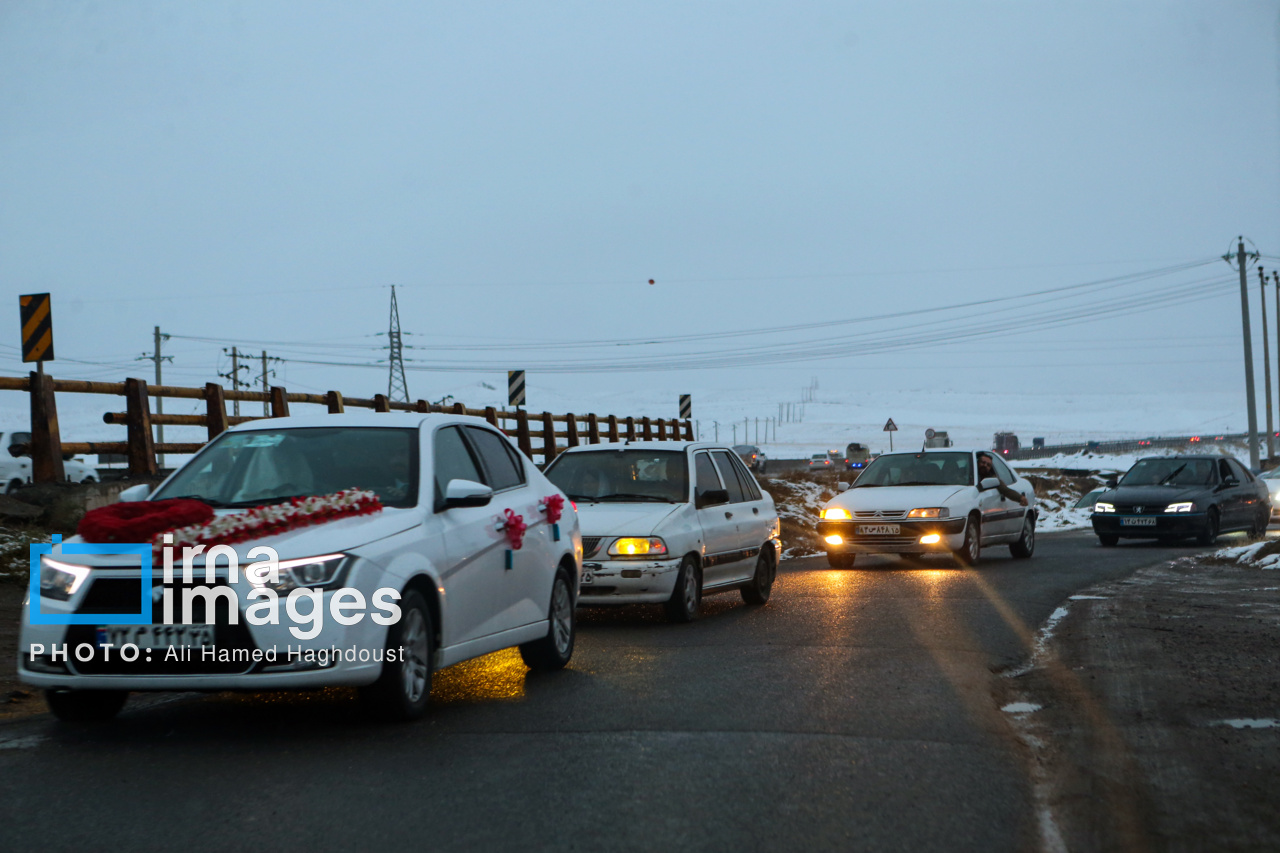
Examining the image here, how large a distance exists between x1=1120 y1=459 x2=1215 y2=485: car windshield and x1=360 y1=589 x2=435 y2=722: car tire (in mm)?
19031

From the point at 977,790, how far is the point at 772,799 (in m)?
0.82

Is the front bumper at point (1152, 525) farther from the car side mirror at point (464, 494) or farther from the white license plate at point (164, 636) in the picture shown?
the white license plate at point (164, 636)

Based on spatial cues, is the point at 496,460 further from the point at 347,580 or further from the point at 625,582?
the point at 625,582

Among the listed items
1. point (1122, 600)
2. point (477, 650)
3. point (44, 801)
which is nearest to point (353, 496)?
point (477, 650)

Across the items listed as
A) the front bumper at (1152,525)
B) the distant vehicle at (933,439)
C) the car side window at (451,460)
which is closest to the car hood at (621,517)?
the car side window at (451,460)

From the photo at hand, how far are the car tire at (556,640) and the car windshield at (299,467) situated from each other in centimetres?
149

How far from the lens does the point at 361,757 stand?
5.84 meters

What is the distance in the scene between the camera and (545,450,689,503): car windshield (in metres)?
12.0

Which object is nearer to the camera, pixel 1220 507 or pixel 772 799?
pixel 772 799

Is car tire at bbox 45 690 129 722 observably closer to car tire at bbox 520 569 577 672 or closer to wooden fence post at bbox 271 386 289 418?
car tire at bbox 520 569 577 672

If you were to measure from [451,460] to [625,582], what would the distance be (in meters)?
3.35

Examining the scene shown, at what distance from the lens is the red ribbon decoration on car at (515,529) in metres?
7.80

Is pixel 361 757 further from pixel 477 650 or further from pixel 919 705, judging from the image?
pixel 919 705

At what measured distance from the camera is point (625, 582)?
10852 mm
